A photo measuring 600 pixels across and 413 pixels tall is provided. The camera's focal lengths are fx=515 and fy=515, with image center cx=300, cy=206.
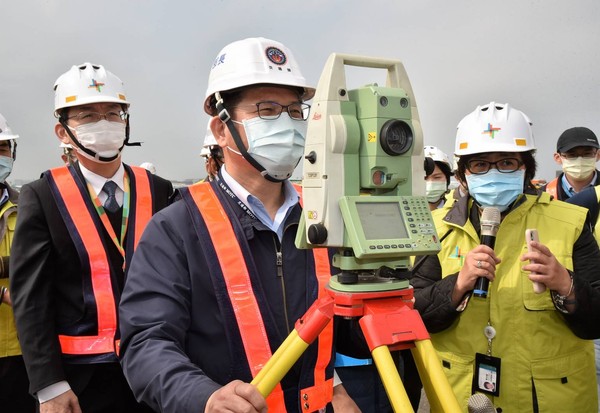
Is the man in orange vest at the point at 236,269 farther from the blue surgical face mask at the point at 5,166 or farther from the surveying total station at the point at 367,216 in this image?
the blue surgical face mask at the point at 5,166

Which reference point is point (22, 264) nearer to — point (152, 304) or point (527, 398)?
point (152, 304)

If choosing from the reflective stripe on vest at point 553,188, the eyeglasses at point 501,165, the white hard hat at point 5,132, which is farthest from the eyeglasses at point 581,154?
the white hard hat at point 5,132

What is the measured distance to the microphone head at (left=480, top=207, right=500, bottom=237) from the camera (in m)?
2.62

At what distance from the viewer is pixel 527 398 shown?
8.63 ft

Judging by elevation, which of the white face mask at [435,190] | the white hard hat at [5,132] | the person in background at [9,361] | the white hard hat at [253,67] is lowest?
the person in background at [9,361]

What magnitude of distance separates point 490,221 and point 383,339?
54.7 inches

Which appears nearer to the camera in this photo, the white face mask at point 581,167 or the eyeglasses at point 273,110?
the eyeglasses at point 273,110

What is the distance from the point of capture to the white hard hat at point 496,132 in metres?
2.90

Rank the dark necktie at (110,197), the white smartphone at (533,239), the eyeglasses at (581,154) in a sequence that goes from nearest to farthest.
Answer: the white smartphone at (533,239) → the dark necktie at (110,197) → the eyeglasses at (581,154)

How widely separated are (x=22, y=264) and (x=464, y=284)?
2399mm

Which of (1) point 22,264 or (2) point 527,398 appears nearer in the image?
(2) point 527,398

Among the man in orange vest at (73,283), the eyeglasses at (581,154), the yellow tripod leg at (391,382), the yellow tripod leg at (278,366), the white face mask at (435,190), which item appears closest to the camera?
the yellow tripod leg at (391,382)

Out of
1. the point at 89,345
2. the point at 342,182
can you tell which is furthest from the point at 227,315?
the point at 89,345

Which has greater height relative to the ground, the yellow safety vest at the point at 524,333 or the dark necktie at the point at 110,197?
the dark necktie at the point at 110,197
